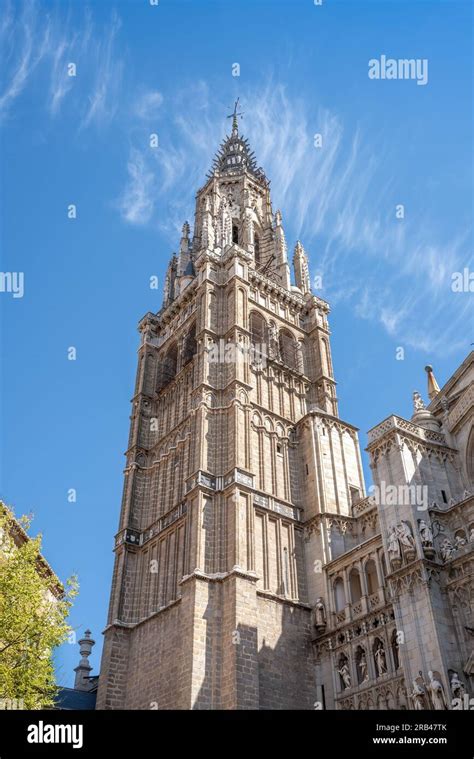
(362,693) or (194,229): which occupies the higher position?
(194,229)

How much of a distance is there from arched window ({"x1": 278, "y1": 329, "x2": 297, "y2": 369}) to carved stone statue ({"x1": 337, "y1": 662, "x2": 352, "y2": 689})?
19.2m

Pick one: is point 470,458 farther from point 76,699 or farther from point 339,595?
point 76,699

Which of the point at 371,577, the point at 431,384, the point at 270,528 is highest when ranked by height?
the point at 431,384

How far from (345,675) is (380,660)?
7.47 feet

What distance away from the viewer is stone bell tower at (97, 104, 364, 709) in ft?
93.0

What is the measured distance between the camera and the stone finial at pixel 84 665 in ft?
149

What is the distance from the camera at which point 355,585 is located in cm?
3105

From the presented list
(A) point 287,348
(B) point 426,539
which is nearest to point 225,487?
(B) point 426,539

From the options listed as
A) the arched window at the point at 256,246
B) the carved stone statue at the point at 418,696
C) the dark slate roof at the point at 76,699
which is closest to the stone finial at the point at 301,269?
the arched window at the point at 256,246

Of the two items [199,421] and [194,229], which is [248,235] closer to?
[194,229]

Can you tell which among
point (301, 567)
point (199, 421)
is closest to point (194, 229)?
point (199, 421)

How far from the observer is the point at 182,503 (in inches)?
1351

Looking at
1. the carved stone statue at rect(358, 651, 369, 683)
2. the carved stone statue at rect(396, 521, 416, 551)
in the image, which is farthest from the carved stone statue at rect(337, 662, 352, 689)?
the carved stone statue at rect(396, 521, 416, 551)
